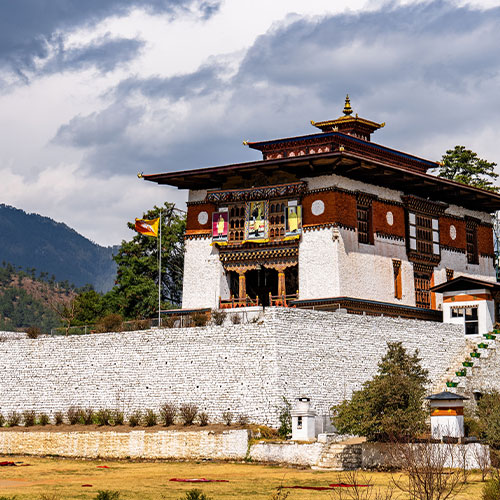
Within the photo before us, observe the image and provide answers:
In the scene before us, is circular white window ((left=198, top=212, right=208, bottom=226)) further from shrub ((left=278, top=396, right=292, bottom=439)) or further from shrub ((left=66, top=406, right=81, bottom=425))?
shrub ((left=278, top=396, right=292, bottom=439))

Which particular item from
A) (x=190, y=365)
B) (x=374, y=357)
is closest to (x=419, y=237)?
(x=374, y=357)

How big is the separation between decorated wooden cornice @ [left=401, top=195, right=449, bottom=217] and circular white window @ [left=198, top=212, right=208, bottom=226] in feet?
31.2

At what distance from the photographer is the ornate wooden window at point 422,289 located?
45172 mm

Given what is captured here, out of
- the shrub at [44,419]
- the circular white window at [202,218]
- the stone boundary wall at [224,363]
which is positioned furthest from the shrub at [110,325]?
the circular white window at [202,218]

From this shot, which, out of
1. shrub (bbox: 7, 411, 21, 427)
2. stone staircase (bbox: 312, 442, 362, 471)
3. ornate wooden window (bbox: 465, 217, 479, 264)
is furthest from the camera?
ornate wooden window (bbox: 465, 217, 479, 264)

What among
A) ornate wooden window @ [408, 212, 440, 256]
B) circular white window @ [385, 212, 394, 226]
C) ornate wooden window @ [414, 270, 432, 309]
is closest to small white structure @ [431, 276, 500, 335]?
ornate wooden window @ [414, 270, 432, 309]

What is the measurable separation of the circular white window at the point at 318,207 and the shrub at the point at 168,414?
1216 cm

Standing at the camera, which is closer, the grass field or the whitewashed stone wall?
the grass field

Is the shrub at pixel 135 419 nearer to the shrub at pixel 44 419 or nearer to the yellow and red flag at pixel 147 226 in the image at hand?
the shrub at pixel 44 419

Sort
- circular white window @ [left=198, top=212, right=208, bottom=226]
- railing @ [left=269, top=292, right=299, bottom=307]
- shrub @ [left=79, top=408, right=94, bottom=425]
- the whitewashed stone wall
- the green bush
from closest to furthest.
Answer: the green bush
shrub @ [left=79, top=408, right=94, bottom=425]
railing @ [left=269, top=292, right=299, bottom=307]
the whitewashed stone wall
circular white window @ [left=198, top=212, right=208, bottom=226]

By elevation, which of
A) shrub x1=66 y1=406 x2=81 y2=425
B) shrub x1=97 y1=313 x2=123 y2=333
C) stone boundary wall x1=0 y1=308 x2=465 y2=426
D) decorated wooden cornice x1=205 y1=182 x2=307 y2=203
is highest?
decorated wooden cornice x1=205 y1=182 x2=307 y2=203

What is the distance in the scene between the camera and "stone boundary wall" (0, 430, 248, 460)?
30938 mm

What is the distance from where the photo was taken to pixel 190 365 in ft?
113

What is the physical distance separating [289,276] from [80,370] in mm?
11394
